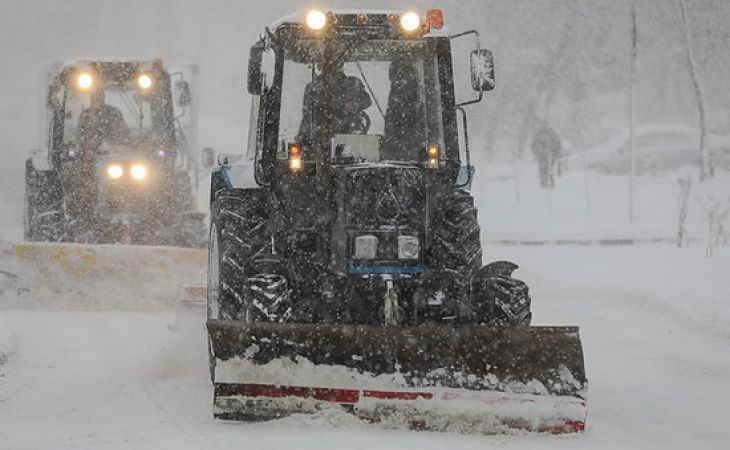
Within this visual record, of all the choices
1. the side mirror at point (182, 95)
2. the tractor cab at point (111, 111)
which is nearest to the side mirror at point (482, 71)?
the tractor cab at point (111, 111)

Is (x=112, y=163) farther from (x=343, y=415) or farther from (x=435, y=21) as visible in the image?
(x=343, y=415)

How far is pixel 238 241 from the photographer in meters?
6.47

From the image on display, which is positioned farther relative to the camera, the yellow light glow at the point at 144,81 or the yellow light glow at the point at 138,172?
the yellow light glow at the point at 144,81

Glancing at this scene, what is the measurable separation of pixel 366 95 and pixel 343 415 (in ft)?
7.76

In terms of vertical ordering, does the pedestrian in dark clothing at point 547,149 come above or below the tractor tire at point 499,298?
above

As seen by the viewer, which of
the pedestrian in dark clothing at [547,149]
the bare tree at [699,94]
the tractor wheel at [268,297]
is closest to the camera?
the tractor wheel at [268,297]

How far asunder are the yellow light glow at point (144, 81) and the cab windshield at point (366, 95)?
6.70 metres

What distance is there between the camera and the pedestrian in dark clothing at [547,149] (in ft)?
86.4

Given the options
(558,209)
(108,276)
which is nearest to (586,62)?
(558,209)

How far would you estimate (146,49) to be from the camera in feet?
177

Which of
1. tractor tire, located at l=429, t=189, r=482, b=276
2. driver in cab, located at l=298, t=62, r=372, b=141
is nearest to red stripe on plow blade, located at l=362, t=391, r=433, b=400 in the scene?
tractor tire, located at l=429, t=189, r=482, b=276

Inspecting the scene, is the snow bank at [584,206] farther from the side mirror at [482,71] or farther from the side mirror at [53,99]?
the side mirror at [482,71]

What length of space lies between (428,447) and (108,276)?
19.4ft

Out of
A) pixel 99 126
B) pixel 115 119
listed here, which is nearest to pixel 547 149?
pixel 115 119
